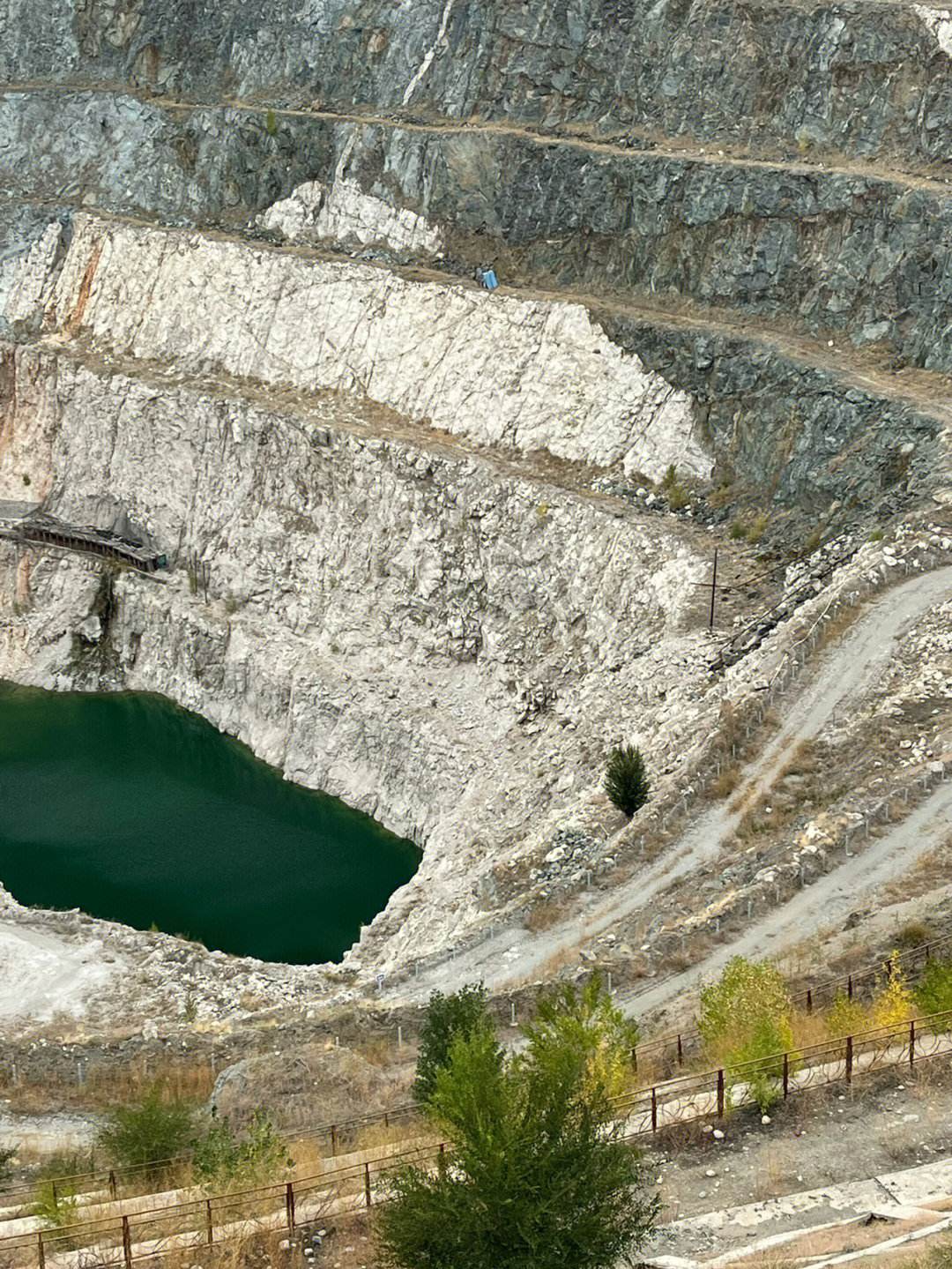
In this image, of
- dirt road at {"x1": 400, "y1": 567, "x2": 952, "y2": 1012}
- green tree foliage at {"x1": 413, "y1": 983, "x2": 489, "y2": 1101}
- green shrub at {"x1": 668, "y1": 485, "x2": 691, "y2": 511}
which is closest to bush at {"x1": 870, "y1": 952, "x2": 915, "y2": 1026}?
dirt road at {"x1": 400, "y1": 567, "x2": 952, "y2": 1012}

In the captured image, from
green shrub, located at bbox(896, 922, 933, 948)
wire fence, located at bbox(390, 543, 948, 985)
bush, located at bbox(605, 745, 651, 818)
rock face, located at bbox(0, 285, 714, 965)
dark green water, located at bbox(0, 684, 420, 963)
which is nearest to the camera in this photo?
green shrub, located at bbox(896, 922, 933, 948)


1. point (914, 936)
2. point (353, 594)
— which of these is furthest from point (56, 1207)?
point (353, 594)

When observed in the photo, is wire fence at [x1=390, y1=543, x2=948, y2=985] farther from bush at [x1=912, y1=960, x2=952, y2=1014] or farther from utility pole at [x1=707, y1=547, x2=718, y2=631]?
bush at [x1=912, y1=960, x2=952, y2=1014]

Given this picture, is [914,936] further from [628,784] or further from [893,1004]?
[628,784]

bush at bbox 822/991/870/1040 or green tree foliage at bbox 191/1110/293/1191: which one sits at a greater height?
bush at bbox 822/991/870/1040

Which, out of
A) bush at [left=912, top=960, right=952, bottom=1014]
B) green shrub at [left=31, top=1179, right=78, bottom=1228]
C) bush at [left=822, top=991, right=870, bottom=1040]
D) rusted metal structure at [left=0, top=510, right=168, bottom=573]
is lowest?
green shrub at [left=31, top=1179, right=78, bottom=1228]

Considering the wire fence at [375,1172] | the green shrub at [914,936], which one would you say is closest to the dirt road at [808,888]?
the green shrub at [914,936]

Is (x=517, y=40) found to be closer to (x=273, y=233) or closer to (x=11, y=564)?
(x=273, y=233)
